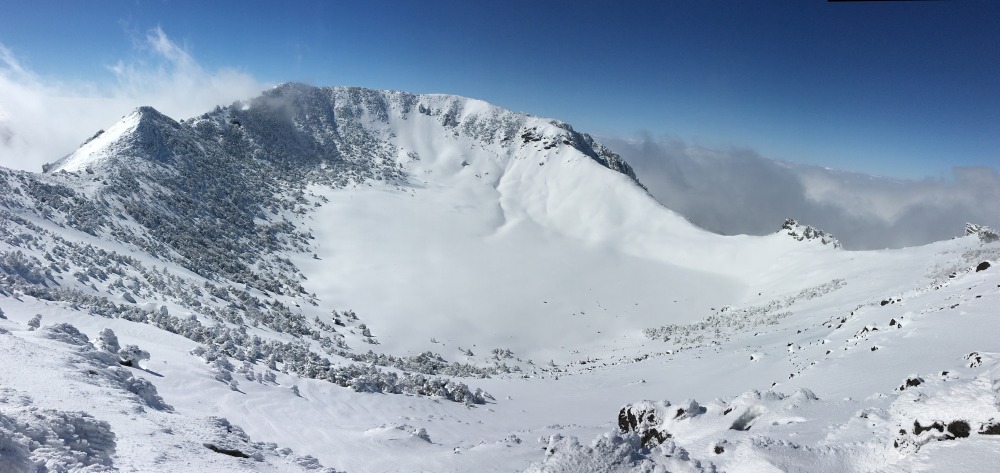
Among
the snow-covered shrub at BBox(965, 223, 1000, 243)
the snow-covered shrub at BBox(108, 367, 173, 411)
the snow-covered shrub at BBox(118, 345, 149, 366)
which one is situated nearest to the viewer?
the snow-covered shrub at BBox(108, 367, 173, 411)

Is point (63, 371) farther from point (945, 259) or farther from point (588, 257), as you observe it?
point (588, 257)

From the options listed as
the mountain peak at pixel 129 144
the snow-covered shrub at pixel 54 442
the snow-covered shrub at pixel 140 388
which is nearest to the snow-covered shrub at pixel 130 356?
the snow-covered shrub at pixel 140 388

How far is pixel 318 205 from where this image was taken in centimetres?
6081

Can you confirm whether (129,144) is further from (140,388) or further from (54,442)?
(54,442)

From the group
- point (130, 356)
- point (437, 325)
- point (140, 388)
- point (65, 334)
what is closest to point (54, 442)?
point (140, 388)

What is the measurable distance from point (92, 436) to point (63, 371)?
3372mm

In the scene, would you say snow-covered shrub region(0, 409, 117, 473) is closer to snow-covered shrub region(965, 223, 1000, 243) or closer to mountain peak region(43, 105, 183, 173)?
mountain peak region(43, 105, 183, 173)

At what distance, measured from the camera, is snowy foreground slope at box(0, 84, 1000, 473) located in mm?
7664

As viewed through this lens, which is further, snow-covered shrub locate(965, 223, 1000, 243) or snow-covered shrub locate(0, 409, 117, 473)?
snow-covered shrub locate(965, 223, 1000, 243)

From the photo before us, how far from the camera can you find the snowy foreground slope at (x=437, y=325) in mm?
7664

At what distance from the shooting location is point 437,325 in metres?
36.6

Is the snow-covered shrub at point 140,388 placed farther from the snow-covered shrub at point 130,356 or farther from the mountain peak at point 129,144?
the mountain peak at point 129,144

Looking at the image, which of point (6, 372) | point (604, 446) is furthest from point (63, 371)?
point (604, 446)

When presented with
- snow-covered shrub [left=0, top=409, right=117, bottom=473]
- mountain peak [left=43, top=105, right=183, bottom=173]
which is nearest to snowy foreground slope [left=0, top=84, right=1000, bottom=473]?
snow-covered shrub [left=0, top=409, right=117, bottom=473]
